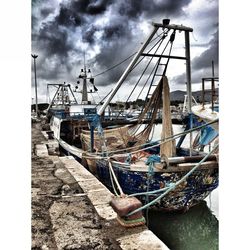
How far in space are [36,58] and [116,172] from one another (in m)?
1.36

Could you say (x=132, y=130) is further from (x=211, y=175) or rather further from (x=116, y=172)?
(x=211, y=175)

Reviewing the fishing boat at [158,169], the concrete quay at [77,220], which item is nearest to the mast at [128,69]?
the fishing boat at [158,169]

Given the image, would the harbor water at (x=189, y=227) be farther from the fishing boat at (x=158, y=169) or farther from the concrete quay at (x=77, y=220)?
the concrete quay at (x=77, y=220)

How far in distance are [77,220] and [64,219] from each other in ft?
0.22

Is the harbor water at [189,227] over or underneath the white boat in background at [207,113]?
underneath

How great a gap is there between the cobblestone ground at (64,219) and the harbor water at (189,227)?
86 cm

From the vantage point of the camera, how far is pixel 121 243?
3.71 ft

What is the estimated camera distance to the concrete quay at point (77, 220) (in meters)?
1.12

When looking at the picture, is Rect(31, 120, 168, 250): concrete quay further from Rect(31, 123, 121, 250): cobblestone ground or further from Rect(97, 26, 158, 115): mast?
Rect(97, 26, 158, 115): mast

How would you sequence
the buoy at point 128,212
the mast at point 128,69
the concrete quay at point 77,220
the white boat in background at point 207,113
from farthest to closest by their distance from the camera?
the mast at point 128,69 < the white boat in background at point 207,113 < the buoy at point 128,212 < the concrete quay at point 77,220

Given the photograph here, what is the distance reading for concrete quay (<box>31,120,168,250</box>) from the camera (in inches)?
44.2

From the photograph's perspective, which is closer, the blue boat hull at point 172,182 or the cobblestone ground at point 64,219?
the cobblestone ground at point 64,219

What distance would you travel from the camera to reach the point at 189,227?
7.74 feet
